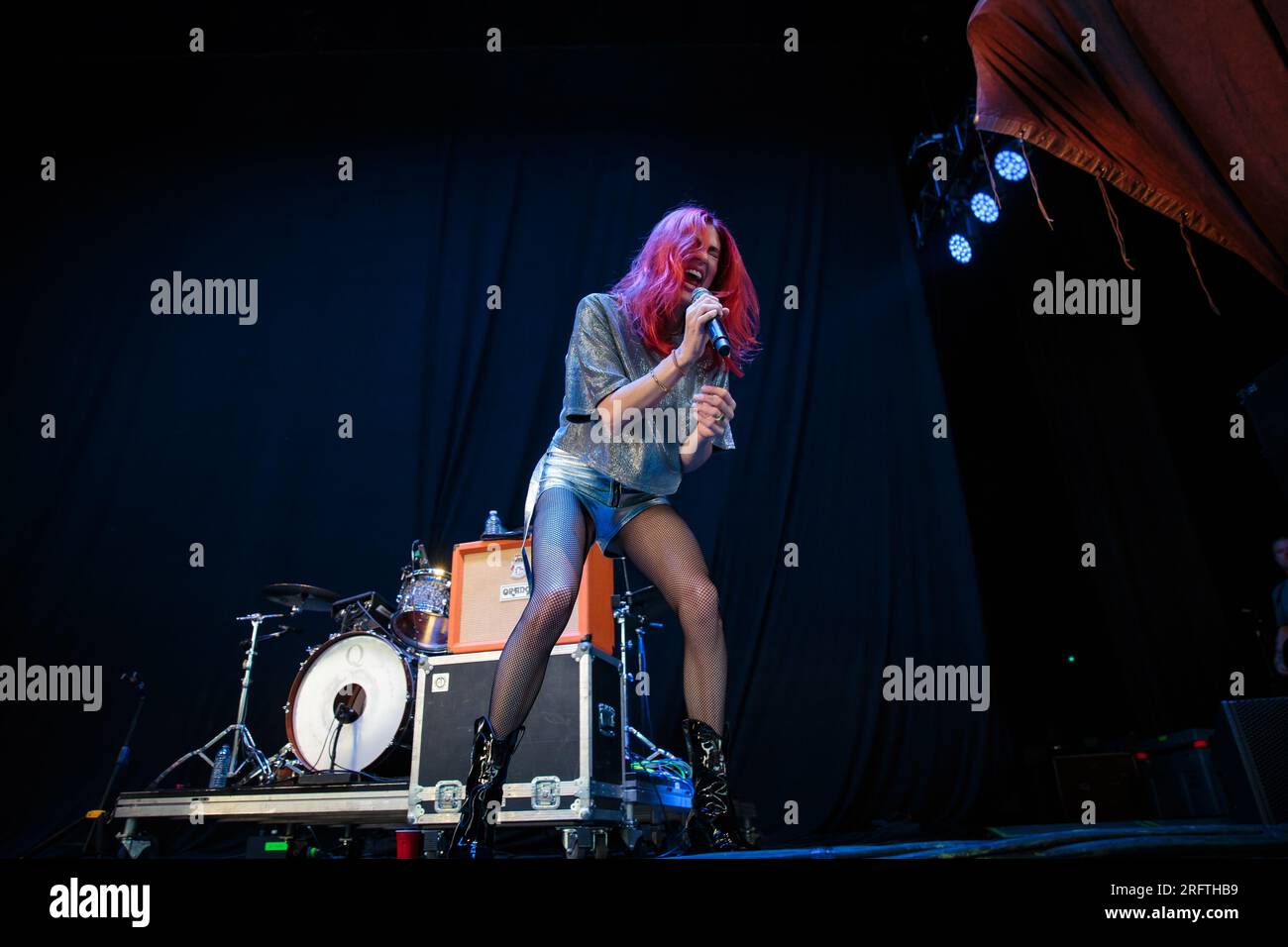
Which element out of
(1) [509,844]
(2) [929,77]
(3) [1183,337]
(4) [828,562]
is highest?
(2) [929,77]

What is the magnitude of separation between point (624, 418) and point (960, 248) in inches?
168

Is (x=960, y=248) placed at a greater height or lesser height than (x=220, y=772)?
greater

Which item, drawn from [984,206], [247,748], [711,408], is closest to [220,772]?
[247,748]

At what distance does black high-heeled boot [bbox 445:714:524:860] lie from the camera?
1.75 meters

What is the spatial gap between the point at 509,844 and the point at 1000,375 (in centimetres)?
468

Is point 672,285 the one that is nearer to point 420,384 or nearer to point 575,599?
point 575,599

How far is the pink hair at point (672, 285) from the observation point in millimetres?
2338

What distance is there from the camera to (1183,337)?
5156mm

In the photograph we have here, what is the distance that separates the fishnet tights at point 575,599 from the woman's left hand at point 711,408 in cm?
28

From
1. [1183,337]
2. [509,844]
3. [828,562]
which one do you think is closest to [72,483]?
[509,844]

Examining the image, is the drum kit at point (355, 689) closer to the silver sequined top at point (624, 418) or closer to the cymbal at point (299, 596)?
the cymbal at point (299, 596)

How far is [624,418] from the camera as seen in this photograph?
216cm
